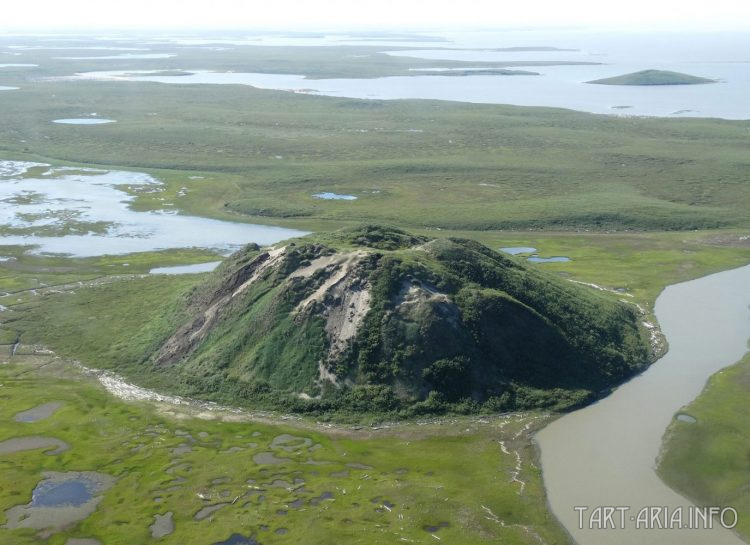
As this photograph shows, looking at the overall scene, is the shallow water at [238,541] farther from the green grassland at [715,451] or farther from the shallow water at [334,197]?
the shallow water at [334,197]

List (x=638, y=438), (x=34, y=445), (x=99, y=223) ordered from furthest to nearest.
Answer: (x=99, y=223) < (x=34, y=445) < (x=638, y=438)

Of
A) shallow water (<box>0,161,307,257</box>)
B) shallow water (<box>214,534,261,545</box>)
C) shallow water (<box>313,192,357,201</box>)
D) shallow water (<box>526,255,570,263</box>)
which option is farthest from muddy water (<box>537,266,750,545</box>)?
shallow water (<box>313,192,357,201</box>)

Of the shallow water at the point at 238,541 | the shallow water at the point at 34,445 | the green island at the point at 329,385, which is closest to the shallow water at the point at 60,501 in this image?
the green island at the point at 329,385

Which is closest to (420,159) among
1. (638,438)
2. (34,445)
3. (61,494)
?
(638,438)

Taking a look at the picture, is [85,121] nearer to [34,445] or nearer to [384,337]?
[34,445]

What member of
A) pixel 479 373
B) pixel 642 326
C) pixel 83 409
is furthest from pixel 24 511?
pixel 642 326

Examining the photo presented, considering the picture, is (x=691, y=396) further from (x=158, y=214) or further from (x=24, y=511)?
(x=158, y=214)

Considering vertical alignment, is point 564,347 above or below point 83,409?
above
